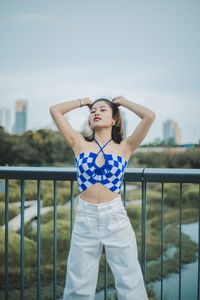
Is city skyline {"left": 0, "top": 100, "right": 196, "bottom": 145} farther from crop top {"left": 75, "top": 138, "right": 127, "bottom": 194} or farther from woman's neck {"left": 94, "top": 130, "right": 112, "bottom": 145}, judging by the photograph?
crop top {"left": 75, "top": 138, "right": 127, "bottom": 194}

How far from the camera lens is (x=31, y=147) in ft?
71.0

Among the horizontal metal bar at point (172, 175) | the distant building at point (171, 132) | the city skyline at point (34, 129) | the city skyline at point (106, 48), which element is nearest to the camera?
the horizontal metal bar at point (172, 175)

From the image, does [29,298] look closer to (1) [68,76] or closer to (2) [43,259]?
(2) [43,259]

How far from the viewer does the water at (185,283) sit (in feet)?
21.9

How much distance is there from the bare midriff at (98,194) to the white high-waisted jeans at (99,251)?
0.03m

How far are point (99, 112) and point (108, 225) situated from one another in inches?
22.7

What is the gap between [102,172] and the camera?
1.52 metres

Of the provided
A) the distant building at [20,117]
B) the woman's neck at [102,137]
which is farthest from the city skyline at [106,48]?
the woman's neck at [102,137]

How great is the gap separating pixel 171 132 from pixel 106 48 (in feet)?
42.7

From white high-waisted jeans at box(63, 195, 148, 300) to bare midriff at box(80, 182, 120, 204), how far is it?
0.03 metres

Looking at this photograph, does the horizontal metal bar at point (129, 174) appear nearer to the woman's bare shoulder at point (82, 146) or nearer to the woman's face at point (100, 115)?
the woman's bare shoulder at point (82, 146)

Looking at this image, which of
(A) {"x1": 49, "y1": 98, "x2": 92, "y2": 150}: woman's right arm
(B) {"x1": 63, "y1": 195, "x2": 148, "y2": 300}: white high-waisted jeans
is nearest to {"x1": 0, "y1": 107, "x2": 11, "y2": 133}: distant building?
(A) {"x1": 49, "y1": 98, "x2": 92, "y2": 150}: woman's right arm

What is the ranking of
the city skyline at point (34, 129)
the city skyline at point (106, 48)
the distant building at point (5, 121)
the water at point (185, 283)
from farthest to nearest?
the city skyline at point (106, 48)
the city skyline at point (34, 129)
the distant building at point (5, 121)
the water at point (185, 283)

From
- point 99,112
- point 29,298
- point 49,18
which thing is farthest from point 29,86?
point 99,112
